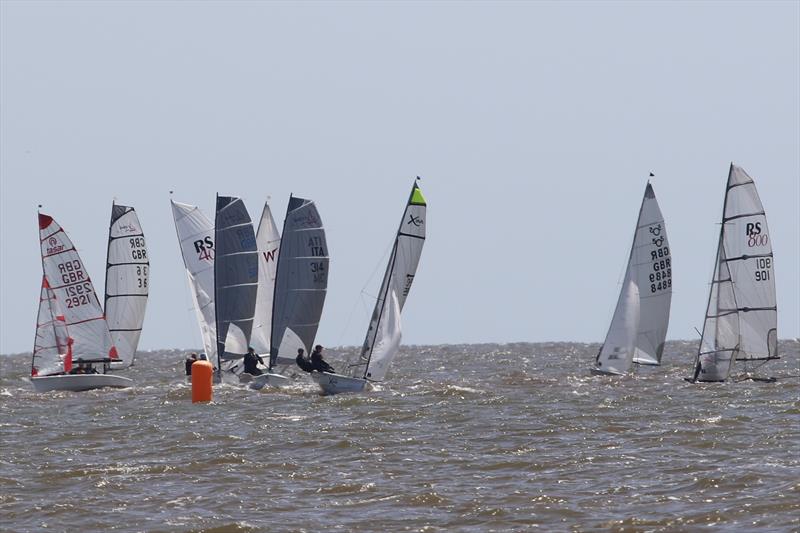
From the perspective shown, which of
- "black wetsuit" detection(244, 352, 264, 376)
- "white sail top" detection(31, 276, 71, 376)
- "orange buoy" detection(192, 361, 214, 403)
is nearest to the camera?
"orange buoy" detection(192, 361, 214, 403)

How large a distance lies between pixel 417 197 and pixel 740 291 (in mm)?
10024

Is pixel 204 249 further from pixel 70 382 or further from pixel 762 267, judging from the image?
pixel 762 267

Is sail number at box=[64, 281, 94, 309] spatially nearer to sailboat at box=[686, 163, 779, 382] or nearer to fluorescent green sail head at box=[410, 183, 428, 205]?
fluorescent green sail head at box=[410, 183, 428, 205]

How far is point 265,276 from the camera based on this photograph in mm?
42781

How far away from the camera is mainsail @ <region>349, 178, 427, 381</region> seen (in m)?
33.9

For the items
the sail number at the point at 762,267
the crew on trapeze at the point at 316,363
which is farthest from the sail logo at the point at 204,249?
the sail number at the point at 762,267

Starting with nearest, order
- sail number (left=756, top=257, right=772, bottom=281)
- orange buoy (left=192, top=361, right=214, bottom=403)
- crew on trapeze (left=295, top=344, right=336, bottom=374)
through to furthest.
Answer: orange buoy (left=192, top=361, right=214, bottom=403), crew on trapeze (left=295, top=344, right=336, bottom=374), sail number (left=756, top=257, right=772, bottom=281)

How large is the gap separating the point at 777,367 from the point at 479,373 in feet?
37.1

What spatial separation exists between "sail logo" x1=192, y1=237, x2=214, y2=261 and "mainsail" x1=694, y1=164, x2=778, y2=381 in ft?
49.8

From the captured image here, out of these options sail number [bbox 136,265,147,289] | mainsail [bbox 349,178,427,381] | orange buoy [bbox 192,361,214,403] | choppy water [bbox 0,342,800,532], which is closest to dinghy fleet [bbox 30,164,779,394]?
mainsail [bbox 349,178,427,381]

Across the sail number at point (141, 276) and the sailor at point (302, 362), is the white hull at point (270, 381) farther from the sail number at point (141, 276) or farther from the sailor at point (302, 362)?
the sail number at point (141, 276)

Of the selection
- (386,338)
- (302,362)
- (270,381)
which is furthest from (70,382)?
(386,338)

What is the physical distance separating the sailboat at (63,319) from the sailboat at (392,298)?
7.89 meters

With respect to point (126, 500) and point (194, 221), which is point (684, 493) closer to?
point (126, 500)
